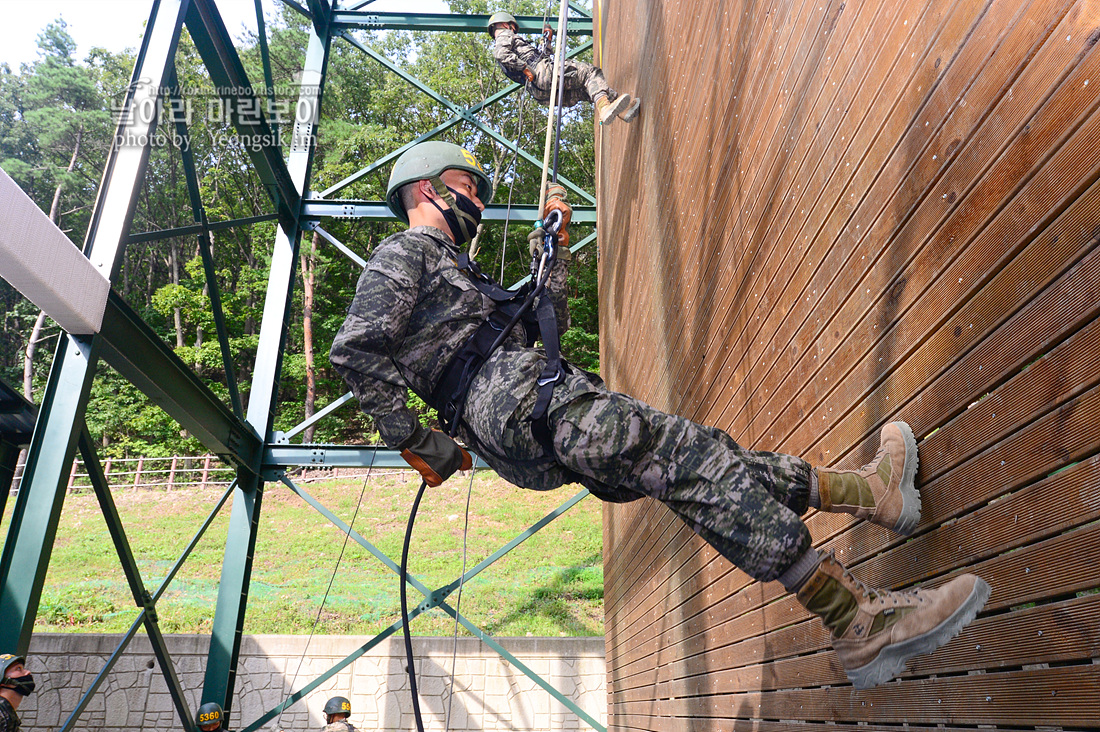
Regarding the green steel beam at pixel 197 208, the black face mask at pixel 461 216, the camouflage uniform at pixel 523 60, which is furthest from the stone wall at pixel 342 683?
the black face mask at pixel 461 216

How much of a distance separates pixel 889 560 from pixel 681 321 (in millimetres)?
2066

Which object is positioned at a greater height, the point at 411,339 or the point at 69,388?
the point at 69,388

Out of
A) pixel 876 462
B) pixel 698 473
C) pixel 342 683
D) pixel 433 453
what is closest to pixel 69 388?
pixel 433 453

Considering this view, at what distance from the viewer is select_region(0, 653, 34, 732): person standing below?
3.29 m

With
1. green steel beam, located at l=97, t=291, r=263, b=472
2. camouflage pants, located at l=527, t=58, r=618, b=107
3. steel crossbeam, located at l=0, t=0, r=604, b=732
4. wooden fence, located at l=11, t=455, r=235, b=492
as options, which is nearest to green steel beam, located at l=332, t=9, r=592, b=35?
steel crossbeam, located at l=0, t=0, r=604, b=732

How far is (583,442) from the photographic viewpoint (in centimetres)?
205

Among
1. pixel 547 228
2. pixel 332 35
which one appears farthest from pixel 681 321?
pixel 332 35

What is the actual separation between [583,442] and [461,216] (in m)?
1.16

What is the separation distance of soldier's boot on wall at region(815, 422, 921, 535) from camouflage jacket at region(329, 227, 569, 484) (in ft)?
2.97

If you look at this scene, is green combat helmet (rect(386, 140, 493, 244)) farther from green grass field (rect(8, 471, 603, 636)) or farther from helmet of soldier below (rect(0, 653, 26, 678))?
green grass field (rect(8, 471, 603, 636))

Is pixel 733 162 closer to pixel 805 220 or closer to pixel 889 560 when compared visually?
pixel 805 220

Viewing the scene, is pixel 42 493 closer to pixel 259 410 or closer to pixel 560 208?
pixel 560 208

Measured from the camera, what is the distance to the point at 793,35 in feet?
7.91

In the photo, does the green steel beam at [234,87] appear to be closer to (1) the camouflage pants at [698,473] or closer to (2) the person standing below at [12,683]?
(2) the person standing below at [12,683]
